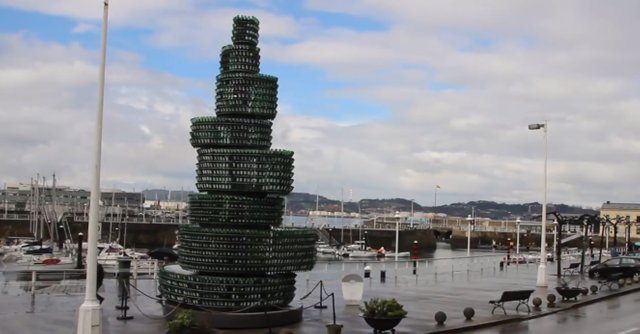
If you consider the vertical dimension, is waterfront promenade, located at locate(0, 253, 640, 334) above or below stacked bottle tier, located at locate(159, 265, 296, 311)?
below

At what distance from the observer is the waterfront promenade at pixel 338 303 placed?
1916cm

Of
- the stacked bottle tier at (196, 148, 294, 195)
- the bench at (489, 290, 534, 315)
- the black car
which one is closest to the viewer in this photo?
the stacked bottle tier at (196, 148, 294, 195)

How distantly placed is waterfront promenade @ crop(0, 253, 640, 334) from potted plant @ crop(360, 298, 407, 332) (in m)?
0.84

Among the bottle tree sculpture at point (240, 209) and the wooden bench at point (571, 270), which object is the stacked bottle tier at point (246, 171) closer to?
the bottle tree sculpture at point (240, 209)

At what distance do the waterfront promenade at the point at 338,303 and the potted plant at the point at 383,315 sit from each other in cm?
84

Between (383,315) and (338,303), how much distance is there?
7.49 m

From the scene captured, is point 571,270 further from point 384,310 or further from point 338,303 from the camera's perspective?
point 384,310

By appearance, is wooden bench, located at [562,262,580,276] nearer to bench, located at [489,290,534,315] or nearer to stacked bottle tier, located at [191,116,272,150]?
bench, located at [489,290,534,315]

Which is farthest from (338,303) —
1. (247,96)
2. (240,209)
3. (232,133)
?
(247,96)

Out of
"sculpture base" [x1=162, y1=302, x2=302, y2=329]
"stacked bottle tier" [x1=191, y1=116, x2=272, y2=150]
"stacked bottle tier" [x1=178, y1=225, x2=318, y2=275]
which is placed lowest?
"sculpture base" [x1=162, y1=302, x2=302, y2=329]

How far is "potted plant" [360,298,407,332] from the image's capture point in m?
18.5

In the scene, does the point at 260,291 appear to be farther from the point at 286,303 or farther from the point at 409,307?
the point at 409,307

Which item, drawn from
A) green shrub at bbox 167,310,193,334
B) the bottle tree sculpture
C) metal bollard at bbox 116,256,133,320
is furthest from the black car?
green shrub at bbox 167,310,193,334

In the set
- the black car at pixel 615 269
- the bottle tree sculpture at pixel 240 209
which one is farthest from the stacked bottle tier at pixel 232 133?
the black car at pixel 615 269
